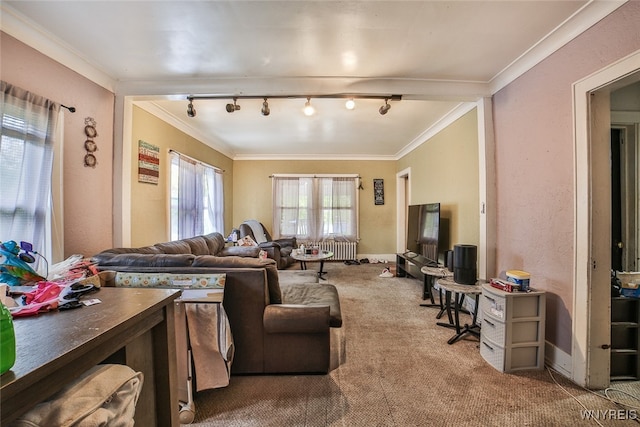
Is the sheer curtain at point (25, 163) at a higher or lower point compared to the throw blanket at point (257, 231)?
higher

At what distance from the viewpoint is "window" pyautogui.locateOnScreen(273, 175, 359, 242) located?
5.96m

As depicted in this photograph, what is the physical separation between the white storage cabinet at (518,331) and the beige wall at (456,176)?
1.07 metres

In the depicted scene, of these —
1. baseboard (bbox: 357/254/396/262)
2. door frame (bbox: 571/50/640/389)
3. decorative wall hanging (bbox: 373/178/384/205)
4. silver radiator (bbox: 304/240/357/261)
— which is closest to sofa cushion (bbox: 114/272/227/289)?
door frame (bbox: 571/50/640/389)

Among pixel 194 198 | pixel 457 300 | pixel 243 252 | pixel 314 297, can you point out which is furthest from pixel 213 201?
pixel 457 300

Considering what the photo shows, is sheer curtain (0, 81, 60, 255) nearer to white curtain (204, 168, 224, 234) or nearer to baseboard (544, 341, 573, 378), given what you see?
white curtain (204, 168, 224, 234)

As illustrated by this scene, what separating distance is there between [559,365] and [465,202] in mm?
1794

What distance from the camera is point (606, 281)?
170 centimetres

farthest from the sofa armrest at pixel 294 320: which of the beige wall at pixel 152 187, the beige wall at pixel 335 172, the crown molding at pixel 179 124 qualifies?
the beige wall at pixel 335 172

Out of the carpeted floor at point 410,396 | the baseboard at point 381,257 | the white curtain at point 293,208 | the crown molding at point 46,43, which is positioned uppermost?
the crown molding at point 46,43

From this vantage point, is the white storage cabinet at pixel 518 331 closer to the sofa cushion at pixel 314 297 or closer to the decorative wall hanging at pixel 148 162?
the sofa cushion at pixel 314 297

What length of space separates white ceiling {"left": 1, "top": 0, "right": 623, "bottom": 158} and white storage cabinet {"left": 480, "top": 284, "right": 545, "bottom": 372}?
1926mm

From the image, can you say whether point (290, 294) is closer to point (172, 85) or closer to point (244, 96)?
point (244, 96)

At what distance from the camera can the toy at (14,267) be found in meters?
1.28

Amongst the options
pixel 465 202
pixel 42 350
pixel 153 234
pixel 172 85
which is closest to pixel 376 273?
pixel 465 202
